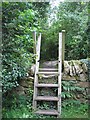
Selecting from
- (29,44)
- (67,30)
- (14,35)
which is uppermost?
(67,30)

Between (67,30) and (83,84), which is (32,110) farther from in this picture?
(67,30)

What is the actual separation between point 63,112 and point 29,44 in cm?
131

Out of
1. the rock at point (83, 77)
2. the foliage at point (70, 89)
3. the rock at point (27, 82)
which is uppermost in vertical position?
→ the rock at point (83, 77)

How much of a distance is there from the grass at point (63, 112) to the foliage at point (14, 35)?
0.45 metres

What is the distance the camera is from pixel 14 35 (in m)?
2.53

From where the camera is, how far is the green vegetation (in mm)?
2450

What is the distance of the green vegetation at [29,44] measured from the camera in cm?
245

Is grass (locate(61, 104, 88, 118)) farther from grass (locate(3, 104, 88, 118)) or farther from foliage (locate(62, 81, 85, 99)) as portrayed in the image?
foliage (locate(62, 81, 85, 99))

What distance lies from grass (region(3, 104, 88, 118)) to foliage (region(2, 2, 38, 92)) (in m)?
0.45

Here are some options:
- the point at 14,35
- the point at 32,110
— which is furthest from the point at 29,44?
the point at 32,110

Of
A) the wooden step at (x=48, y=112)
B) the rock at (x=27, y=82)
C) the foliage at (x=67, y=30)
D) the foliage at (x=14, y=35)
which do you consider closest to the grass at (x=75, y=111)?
the wooden step at (x=48, y=112)

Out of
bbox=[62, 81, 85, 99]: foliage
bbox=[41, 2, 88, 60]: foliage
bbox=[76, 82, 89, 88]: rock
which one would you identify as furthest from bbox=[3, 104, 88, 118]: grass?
bbox=[41, 2, 88, 60]: foliage

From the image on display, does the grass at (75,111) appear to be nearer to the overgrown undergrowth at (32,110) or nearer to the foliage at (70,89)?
the overgrown undergrowth at (32,110)

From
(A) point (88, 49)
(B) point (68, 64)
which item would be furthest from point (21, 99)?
(A) point (88, 49)
